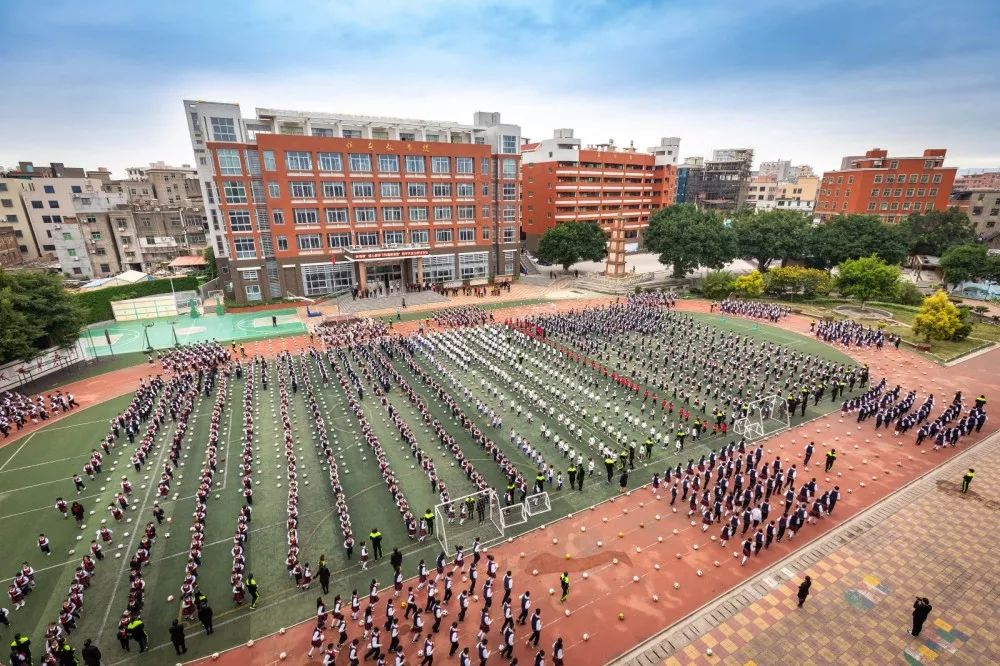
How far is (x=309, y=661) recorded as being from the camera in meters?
12.0

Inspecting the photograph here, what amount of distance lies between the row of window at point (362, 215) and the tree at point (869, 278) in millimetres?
37847

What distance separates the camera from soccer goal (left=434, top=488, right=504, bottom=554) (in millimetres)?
16188

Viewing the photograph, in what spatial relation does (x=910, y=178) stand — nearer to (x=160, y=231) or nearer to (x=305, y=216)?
(x=305, y=216)

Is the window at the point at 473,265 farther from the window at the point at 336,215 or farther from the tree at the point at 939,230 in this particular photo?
the tree at the point at 939,230

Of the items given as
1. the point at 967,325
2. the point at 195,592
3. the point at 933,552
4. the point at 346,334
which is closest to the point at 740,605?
the point at 933,552

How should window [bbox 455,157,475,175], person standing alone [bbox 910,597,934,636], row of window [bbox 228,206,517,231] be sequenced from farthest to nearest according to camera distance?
window [bbox 455,157,475,175] → row of window [bbox 228,206,517,231] → person standing alone [bbox 910,597,934,636]

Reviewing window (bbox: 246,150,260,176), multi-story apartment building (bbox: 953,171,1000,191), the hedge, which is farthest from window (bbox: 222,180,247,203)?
multi-story apartment building (bbox: 953,171,1000,191)

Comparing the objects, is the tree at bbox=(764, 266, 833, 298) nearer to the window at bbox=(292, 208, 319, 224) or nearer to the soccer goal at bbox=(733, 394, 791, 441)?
the soccer goal at bbox=(733, 394, 791, 441)

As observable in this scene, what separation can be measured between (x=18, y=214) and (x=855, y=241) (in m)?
106

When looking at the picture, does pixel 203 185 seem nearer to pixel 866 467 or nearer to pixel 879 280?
pixel 866 467

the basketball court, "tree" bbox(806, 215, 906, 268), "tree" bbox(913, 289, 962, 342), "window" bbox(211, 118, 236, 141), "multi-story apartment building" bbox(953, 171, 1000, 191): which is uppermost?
"window" bbox(211, 118, 236, 141)

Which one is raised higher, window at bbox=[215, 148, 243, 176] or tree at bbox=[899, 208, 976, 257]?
window at bbox=[215, 148, 243, 176]

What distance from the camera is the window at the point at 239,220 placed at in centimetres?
4603

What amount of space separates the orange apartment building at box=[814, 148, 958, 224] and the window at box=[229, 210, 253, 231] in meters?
82.8
